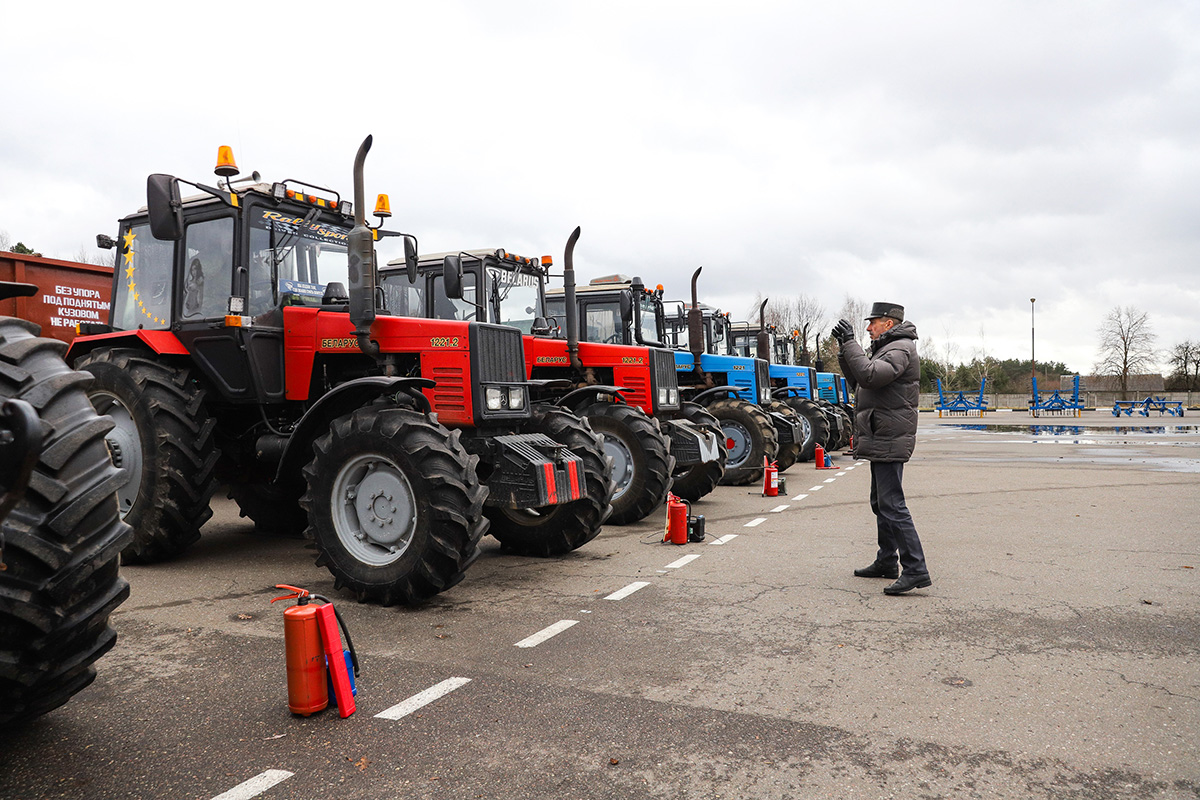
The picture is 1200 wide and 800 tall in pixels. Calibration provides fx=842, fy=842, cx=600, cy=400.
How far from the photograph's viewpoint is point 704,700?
12.4 ft

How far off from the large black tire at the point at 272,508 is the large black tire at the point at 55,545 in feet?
16.0

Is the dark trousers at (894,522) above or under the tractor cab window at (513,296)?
under

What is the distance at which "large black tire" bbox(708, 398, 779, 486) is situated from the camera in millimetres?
12281

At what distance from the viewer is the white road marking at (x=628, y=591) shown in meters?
5.66

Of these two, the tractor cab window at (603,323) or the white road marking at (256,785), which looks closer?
the white road marking at (256,785)

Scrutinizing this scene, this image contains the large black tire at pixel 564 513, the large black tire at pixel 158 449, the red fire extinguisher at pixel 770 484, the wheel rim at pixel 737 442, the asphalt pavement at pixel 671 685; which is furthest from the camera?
the wheel rim at pixel 737 442

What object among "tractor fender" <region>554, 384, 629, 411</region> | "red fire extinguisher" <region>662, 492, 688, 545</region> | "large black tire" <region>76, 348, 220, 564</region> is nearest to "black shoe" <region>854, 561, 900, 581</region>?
"red fire extinguisher" <region>662, 492, 688, 545</region>

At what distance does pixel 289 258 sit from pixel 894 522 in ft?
16.5

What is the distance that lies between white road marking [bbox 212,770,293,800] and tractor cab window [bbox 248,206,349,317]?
14.0 ft

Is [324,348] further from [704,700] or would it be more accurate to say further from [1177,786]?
[1177,786]

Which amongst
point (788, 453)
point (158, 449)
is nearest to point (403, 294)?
point (158, 449)

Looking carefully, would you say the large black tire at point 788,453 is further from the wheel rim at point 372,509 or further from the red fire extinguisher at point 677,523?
the wheel rim at point 372,509

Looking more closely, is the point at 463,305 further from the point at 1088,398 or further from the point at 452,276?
the point at 1088,398

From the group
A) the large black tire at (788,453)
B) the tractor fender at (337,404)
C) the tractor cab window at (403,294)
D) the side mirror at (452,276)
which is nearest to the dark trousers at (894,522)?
the tractor fender at (337,404)
